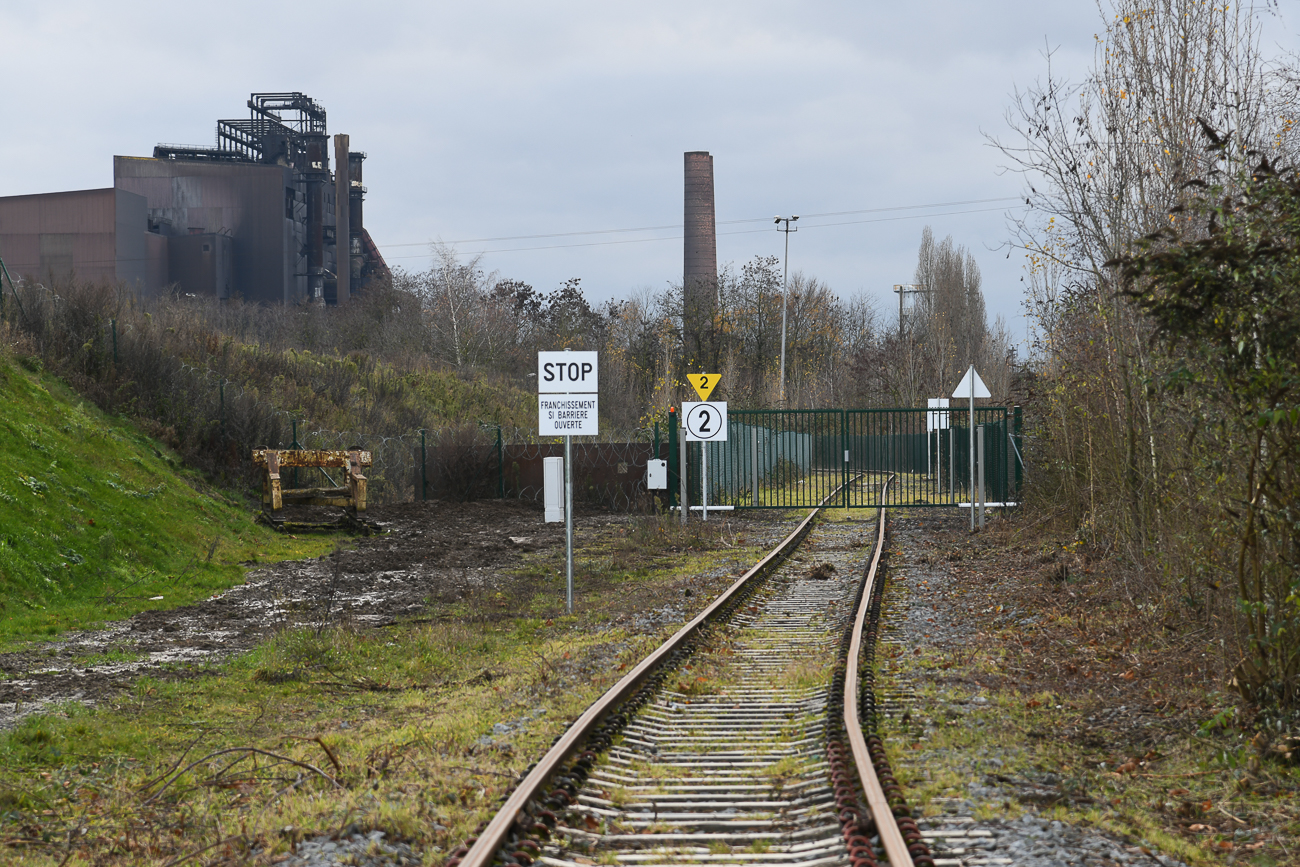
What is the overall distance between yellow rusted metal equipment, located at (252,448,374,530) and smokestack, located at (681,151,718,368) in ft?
124

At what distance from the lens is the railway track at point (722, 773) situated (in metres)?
4.81

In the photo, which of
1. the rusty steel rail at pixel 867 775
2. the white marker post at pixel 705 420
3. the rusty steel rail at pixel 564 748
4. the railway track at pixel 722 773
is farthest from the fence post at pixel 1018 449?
the rusty steel rail at pixel 867 775

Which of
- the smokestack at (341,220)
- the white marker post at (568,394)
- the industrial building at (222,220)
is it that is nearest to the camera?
the white marker post at (568,394)

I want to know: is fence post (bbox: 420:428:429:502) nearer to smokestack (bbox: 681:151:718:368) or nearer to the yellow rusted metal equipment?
the yellow rusted metal equipment

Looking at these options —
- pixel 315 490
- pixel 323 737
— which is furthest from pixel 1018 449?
pixel 323 737

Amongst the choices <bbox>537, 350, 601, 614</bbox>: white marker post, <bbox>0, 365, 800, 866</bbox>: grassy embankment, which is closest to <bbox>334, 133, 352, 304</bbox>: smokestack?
<bbox>0, 365, 800, 866</bbox>: grassy embankment

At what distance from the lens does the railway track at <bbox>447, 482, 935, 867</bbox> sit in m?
4.81

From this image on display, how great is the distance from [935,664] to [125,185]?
200 feet

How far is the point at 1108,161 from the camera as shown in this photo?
1252 cm

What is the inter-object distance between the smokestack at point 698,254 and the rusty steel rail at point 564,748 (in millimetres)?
48934

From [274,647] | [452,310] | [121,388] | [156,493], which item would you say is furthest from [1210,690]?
[452,310]

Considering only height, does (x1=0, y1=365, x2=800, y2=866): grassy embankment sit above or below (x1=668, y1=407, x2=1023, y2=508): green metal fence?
below

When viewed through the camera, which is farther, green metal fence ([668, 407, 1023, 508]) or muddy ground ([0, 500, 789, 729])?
green metal fence ([668, 407, 1023, 508])

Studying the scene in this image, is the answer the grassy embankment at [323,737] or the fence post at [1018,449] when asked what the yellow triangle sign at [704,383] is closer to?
the fence post at [1018,449]
